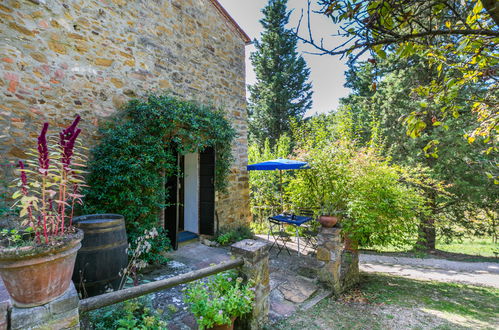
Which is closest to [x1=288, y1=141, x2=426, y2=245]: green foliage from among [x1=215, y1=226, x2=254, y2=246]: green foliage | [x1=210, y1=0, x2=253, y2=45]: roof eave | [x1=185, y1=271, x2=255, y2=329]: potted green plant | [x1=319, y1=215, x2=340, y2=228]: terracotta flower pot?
[x1=319, y1=215, x2=340, y2=228]: terracotta flower pot

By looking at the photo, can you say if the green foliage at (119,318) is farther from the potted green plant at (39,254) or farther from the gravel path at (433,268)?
the gravel path at (433,268)

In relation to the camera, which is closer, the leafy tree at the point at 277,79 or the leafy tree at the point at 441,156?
the leafy tree at the point at 441,156

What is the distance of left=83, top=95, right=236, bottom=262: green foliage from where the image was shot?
12.0 ft

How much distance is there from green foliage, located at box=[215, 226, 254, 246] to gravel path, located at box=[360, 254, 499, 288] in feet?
9.01

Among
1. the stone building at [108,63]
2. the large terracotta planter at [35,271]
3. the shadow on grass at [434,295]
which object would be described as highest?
the stone building at [108,63]

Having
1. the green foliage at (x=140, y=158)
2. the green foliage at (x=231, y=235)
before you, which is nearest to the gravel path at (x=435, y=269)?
the green foliage at (x=231, y=235)

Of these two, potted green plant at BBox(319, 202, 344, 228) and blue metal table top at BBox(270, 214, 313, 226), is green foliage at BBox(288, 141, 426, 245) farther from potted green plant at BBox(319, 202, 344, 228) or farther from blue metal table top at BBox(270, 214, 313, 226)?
blue metal table top at BBox(270, 214, 313, 226)

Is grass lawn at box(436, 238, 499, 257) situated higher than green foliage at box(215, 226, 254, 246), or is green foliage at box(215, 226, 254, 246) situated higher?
green foliage at box(215, 226, 254, 246)

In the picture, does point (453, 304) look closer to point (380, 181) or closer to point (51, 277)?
point (380, 181)

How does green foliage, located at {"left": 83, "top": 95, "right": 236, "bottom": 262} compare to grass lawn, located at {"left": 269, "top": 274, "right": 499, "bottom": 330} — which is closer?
grass lawn, located at {"left": 269, "top": 274, "right": 499, "bottom": 330}

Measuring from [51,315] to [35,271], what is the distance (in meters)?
0.28

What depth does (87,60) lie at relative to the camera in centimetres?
386

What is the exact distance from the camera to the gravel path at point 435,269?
17.2 feet

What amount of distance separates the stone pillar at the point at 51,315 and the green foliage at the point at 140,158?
2.19 metres
